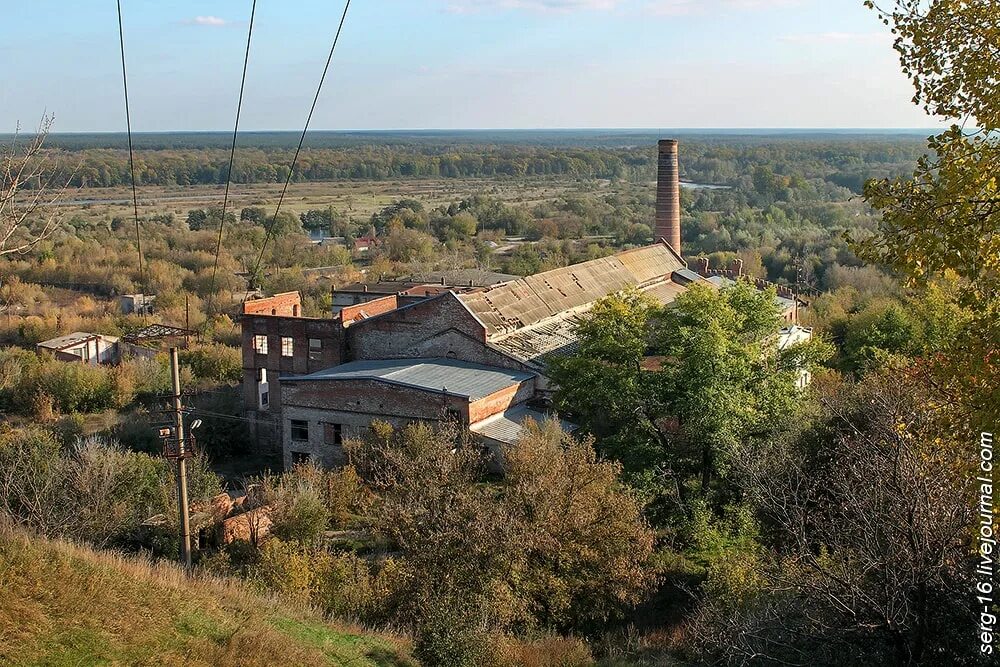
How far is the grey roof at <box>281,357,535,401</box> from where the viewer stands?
78.8ft

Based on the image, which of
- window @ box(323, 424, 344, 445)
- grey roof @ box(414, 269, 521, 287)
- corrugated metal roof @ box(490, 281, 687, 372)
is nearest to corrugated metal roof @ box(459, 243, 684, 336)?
corrugated metal roof @ box(490, 281, 687, 372)

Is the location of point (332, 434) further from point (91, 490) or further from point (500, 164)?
point (500, 164)

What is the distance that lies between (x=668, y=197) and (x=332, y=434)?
86.8 ft

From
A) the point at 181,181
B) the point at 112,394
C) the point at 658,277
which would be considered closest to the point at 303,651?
the point at 112,394

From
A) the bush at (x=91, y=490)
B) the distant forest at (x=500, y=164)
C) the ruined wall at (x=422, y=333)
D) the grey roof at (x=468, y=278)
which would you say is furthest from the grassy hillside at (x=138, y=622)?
the distant forest at (x=500, y=164)

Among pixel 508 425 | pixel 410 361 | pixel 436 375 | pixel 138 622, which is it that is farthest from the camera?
pixel 410 361

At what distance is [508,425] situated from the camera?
77.8ft

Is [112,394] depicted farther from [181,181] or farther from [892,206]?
[181,181]

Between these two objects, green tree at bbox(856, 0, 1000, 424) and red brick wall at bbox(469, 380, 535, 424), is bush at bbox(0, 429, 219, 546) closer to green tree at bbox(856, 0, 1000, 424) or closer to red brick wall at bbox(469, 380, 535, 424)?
red brick wall at bbox(469, 380, 535, 424)

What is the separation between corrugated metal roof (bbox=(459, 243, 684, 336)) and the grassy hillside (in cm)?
1578

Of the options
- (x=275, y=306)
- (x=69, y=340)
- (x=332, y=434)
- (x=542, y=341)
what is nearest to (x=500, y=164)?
(x=69, y=340)

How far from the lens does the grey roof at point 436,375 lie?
78.8 feet

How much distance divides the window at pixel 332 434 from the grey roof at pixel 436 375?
128 cm

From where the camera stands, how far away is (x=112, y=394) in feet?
112
